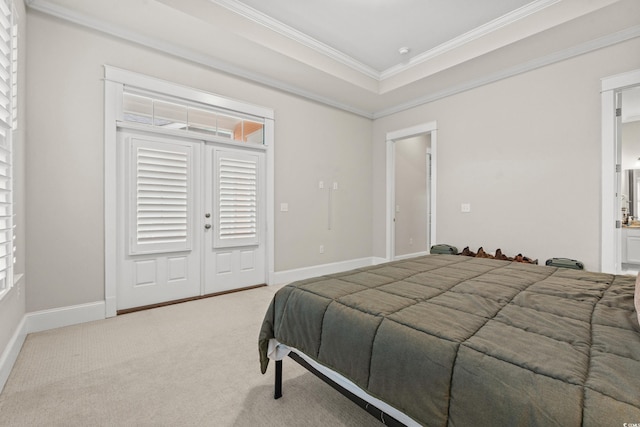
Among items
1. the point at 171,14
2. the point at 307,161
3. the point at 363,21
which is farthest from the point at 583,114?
the point at 171,14

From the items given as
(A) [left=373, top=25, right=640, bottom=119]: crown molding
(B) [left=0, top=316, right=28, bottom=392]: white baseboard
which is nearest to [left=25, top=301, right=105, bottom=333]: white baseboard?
(B) [left=0, top=316, right=28, bottom=392]: white baseboard

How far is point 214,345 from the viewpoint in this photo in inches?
93.7

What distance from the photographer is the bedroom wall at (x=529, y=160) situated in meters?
3.23

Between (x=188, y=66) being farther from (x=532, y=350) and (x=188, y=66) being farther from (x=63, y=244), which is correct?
(x=532, y=350)

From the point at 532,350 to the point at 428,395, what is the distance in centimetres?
35

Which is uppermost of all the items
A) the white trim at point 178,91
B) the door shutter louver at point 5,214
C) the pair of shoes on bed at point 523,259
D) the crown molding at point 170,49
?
the crown molding at point 170,49

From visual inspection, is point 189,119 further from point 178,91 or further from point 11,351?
point 11,351

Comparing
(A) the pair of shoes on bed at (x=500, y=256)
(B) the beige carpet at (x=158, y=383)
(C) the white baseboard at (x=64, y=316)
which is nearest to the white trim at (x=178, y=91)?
(C) the white baseboard at (x=64, y=316)

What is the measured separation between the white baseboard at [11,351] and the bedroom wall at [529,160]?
180 inches

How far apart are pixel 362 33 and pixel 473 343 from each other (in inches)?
141

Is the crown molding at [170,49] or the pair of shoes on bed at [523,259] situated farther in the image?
the pair of shoes on bed at [523,259]

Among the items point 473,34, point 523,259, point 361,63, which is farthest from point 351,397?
point 361,63

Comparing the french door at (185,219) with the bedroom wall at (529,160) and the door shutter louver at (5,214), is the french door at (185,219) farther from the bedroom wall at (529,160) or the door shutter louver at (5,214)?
the bedroom wall at (529,160)

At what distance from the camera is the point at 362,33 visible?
3531 mm
